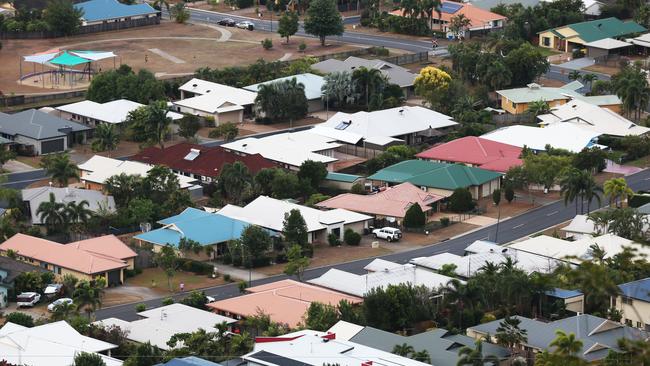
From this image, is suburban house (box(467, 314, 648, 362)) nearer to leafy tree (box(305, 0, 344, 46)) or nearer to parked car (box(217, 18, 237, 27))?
leafy tree (box(305, 0, 344, 46))

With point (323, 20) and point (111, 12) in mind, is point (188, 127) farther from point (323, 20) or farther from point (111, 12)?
point (111, 12)

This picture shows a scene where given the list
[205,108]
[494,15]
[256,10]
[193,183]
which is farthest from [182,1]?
[193,183]

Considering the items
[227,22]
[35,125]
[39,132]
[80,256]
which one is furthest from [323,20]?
[80,256]

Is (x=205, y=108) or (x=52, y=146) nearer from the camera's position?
(x=52, y=146)

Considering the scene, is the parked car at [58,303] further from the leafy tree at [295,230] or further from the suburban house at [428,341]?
the leafy tree at [295,230]

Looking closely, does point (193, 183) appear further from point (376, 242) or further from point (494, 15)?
point (494, 15)

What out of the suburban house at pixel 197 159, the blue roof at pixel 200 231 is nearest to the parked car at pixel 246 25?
the suburban house at pixel 197 159

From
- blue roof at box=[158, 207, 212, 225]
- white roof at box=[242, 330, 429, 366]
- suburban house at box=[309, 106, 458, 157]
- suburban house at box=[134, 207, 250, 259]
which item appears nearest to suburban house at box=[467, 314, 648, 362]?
white roof at box=[242, 330, 429, 366]
